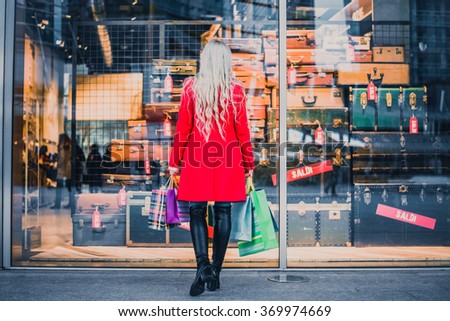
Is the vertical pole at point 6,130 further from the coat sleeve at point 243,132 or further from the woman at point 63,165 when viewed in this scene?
the coat sleeve at point 243,132

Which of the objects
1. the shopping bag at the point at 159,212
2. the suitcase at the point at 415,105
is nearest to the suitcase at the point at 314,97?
the suitcase at the point at 415,105

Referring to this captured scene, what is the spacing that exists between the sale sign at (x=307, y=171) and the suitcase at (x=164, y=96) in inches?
44.7

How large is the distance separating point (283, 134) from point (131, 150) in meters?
1.46

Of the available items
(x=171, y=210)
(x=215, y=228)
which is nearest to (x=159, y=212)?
(x=171, y=210)

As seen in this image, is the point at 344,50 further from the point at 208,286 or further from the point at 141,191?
the point at 208,286

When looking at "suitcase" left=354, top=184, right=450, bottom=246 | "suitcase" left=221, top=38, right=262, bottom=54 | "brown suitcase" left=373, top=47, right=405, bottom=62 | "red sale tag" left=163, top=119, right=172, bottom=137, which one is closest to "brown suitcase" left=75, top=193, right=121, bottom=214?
"red sale tag" left=163, top=119, right=172, bottom=137

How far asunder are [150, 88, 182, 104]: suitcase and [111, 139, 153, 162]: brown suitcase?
388mm

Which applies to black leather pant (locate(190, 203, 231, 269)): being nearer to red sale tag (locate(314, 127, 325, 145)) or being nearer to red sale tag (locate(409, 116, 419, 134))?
red sale tag (locate(314, 127, 325, 145))

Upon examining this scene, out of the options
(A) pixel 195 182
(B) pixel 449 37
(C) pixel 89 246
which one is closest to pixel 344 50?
(B) pixel 449 37

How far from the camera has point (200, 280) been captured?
169 inches

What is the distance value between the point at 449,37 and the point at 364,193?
1502 mm

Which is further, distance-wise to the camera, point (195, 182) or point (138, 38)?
point (138, 38)

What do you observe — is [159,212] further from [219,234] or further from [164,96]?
[164,96]
